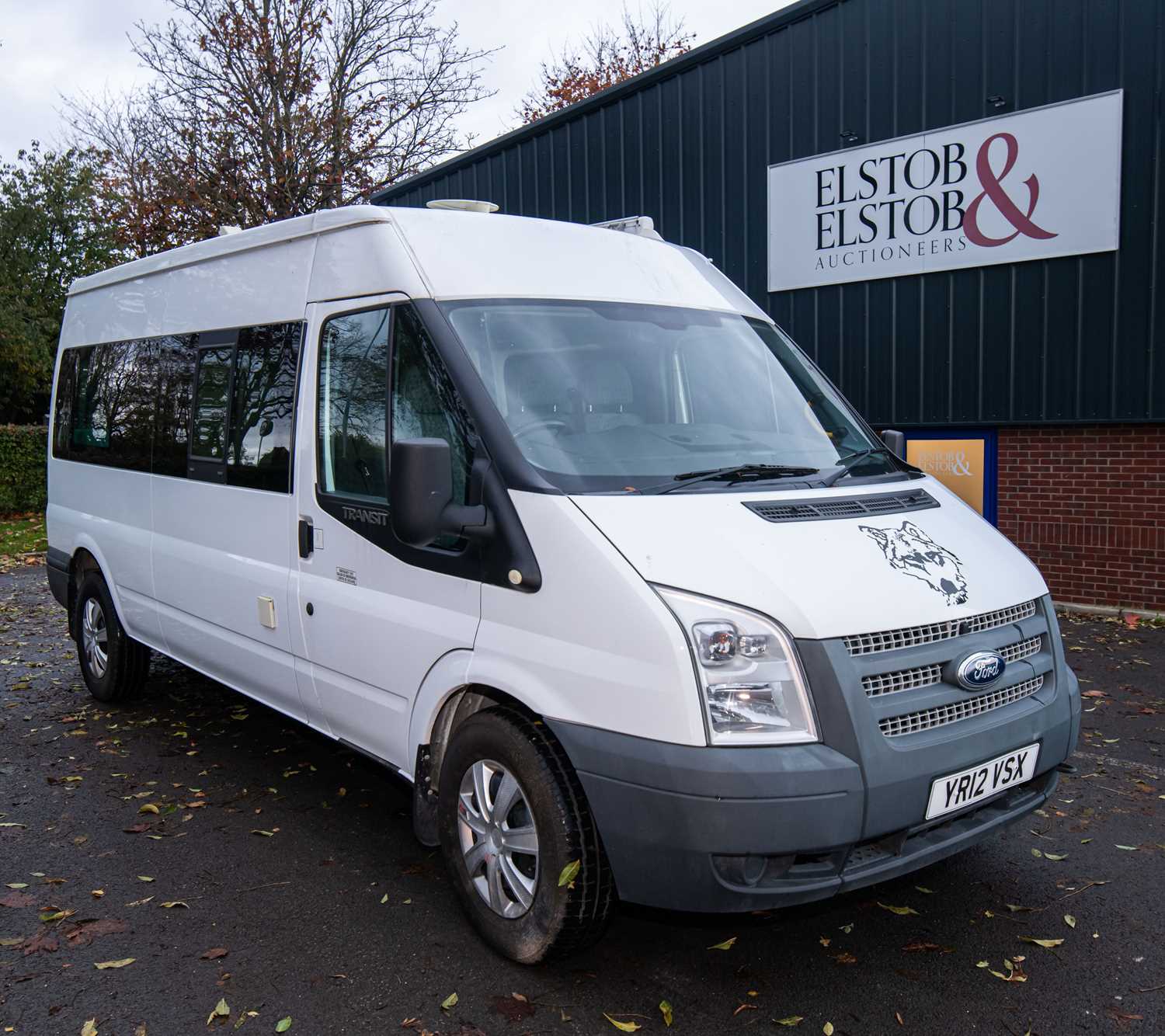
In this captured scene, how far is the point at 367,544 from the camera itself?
4.09 meters

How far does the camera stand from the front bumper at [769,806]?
2.93m

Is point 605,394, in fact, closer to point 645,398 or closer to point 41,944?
point 645,398

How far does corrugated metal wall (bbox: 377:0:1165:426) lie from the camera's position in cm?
923

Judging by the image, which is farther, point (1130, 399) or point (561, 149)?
point (561, 149)

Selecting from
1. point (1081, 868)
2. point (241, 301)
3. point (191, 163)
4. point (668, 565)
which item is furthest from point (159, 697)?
point (191, 163)

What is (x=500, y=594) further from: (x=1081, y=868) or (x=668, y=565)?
(x=1081, y=868)

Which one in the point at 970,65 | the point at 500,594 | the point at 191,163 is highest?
the point at 191,163

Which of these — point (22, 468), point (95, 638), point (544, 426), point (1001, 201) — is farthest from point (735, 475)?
point (22, 468)

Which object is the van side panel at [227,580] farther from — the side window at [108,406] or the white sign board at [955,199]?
the white sign board at [955,199]

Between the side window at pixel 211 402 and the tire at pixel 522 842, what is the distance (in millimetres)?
2391

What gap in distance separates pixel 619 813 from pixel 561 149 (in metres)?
12.1

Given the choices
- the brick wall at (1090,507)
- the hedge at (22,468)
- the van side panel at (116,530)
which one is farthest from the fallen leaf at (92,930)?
the hedge at (22,468)

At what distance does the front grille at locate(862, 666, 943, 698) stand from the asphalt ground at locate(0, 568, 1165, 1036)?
996mm

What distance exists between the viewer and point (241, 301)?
5102 millimetres
